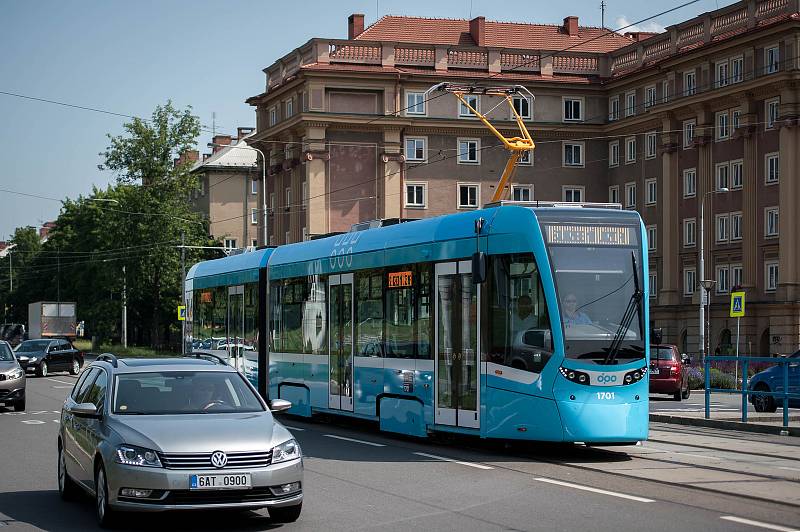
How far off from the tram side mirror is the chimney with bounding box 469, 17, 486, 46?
68720mm

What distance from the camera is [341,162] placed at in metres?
79.6

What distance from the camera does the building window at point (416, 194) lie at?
8075cm

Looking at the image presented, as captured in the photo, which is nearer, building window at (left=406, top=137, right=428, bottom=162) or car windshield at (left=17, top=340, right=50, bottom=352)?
car windshield at (left=17, top=340, right=50, bottom=352)

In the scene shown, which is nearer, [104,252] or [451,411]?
[451,411]

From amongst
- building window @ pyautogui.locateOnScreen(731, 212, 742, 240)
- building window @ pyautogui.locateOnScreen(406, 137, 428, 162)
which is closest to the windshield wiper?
building window @ pyautogui.locateOnScreen(731, 212, 742, 240)

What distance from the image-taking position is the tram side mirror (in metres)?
17.6

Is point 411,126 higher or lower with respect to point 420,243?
higher

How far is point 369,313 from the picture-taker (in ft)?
71.1

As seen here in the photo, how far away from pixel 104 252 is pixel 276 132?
59.9 feet

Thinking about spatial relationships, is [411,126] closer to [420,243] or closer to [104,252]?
[104,252]

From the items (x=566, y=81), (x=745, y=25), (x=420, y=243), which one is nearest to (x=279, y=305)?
(x=420, y=243)

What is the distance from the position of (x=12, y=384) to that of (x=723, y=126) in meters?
48.7

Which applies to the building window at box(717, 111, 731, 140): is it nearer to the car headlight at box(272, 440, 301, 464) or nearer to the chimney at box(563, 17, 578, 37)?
the chimney at box(563, 17, 578, 37)

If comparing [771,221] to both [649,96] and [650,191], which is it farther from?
[649,96]
